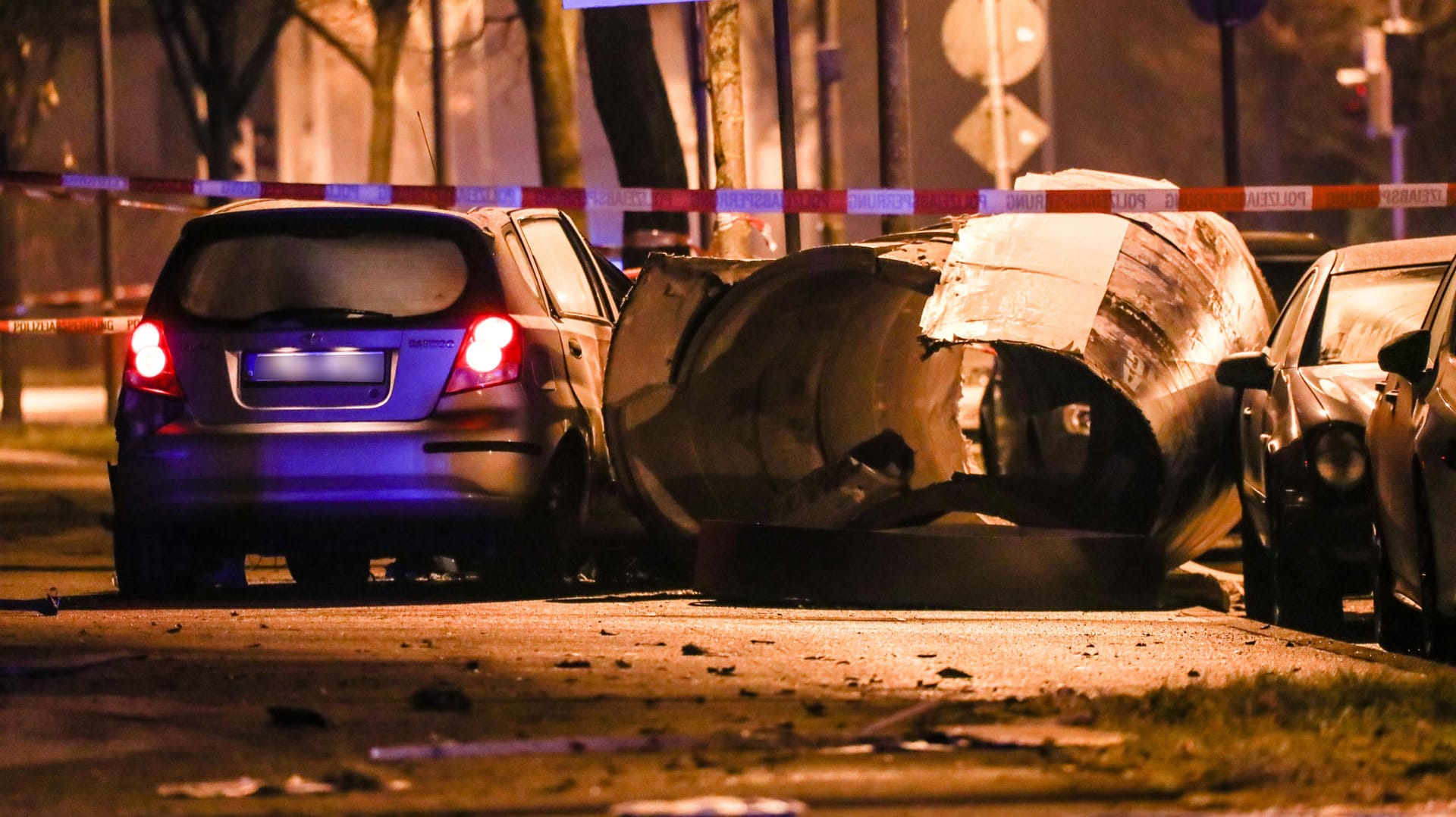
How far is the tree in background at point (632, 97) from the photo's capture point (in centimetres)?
1922

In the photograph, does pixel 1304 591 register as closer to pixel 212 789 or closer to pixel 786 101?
pixel 212 789

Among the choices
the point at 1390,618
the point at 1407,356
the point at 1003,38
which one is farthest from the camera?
the point at 1003,38

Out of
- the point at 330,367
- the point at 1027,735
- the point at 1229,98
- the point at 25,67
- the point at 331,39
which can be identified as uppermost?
the point at 25,67

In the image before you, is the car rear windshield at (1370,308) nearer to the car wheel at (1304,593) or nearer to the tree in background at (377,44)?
the car wheel at (1304,593)

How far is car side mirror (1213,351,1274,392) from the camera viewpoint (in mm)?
11125

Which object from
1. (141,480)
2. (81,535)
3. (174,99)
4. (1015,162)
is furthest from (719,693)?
(174,99)

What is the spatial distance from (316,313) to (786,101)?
20.1 ft

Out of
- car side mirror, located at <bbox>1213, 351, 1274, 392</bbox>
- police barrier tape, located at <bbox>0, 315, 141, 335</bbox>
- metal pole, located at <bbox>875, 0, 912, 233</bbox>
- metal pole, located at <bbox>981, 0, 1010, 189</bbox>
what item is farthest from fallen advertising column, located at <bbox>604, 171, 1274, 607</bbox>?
metal pole, located at <bbox>981, 0, 1010, 189</bbox>

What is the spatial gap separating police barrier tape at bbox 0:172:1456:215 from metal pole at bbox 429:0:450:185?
11764 millimetres

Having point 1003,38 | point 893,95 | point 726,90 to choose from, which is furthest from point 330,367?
point 1003,38

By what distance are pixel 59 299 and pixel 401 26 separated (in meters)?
9.02

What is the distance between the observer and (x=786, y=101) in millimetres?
16672

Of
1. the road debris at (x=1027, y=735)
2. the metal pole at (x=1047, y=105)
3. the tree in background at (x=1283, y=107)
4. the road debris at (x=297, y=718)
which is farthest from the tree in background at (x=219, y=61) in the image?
the metal pole at (x=1047, y=105)

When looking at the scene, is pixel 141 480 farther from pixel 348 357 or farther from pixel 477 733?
pixel 477 733
